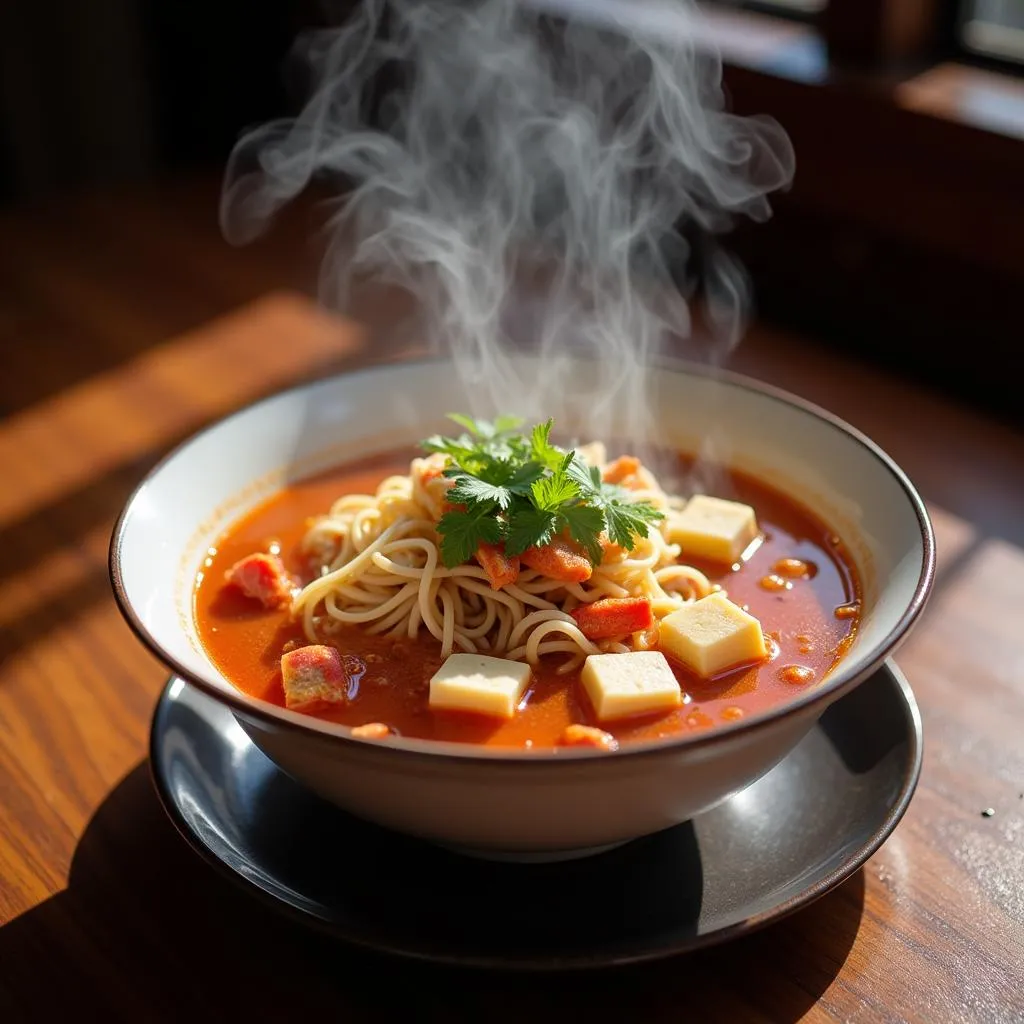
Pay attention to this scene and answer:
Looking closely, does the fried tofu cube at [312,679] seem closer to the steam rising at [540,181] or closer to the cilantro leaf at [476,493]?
the cilantro leaf at [476,493]

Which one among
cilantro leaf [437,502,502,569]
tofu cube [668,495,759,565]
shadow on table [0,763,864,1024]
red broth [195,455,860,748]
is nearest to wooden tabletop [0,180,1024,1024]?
shadow on table [0,763,864,1024]

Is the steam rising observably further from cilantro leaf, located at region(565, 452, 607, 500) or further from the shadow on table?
the shadow on table

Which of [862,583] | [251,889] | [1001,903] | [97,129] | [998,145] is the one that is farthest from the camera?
[97,129]

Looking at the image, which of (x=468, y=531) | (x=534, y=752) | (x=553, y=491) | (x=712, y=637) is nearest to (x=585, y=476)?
(x=553, y=491)

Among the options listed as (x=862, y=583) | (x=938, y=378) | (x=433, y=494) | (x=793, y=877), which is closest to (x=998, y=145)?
(x=938, y=378)

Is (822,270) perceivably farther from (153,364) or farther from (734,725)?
(734,725)
